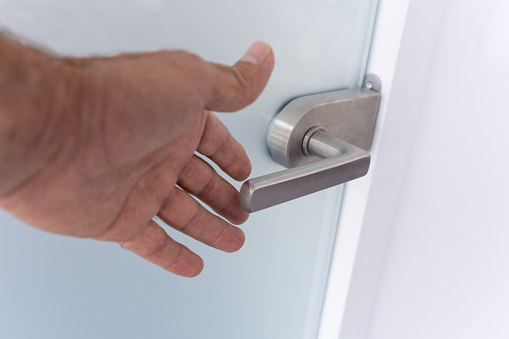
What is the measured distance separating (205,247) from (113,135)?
0.17 meters

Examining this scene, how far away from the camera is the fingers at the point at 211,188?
358 mm

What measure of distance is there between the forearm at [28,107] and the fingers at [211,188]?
0.12 metres

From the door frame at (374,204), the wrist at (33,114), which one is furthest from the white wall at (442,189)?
the wrist at (33,114)

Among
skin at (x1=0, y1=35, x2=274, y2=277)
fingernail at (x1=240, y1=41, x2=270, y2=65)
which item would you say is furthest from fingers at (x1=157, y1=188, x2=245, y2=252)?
fingernail at (x1=240, y1=41, x2=270, y2=65)

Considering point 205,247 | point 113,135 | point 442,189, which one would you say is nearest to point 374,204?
point 442,189

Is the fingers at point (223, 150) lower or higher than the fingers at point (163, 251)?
higher

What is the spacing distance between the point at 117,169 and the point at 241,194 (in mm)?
90

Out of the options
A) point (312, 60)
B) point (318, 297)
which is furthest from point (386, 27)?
point (318, 297)

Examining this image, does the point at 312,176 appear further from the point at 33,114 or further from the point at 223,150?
the point at 33,114

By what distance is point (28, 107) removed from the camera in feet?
0.74

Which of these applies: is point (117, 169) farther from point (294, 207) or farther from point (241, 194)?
point (294, 207)

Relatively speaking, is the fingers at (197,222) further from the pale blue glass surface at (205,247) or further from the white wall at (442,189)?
the white wall at (442,189)

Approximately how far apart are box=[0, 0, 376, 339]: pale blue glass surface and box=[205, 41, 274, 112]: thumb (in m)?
0.05

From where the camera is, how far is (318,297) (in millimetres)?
535
